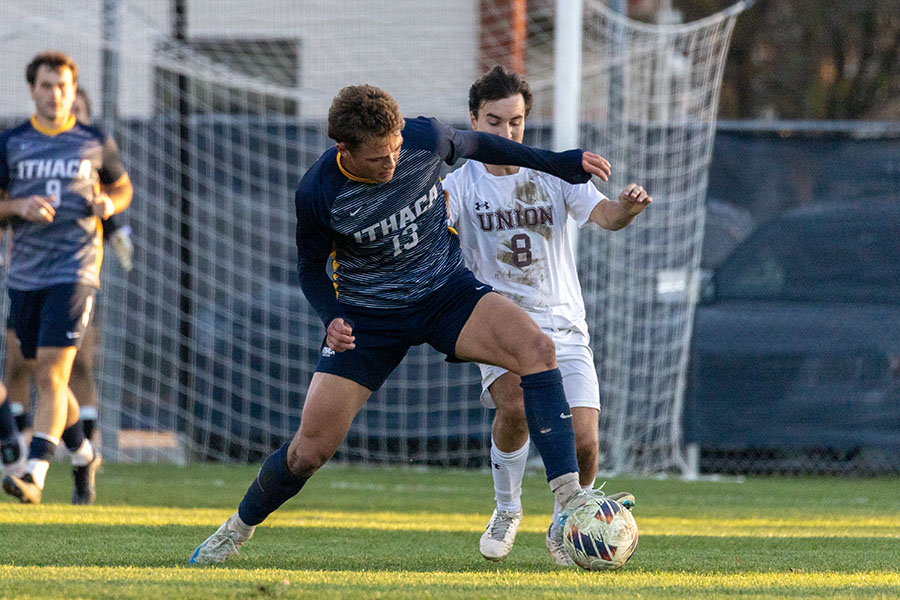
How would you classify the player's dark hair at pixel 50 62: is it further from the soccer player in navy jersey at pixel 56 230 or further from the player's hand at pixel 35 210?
the player's hand at pixel 35 210

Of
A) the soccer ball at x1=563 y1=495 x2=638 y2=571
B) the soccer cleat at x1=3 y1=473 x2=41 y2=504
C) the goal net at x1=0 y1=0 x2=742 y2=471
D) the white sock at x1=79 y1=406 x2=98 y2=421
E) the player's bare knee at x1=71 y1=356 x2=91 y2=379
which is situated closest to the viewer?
the soccer ball at x1=563 y1=495 x2=638 y2=571

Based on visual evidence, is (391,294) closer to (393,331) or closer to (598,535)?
(393,331)

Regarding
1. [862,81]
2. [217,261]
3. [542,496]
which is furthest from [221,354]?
[862,81]

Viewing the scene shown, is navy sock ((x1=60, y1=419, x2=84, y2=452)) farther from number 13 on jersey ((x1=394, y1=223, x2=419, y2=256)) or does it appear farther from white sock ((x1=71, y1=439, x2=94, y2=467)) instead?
number 13 on jersey ((x1=394, y1=223, x2=419, y2=256))

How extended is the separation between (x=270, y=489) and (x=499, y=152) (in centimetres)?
149

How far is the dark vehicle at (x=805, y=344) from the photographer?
9727 mm

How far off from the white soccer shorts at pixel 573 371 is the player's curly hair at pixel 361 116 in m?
1.34

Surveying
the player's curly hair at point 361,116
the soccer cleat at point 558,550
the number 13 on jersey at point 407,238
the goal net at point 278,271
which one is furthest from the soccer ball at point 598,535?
the goal net at point 278,271

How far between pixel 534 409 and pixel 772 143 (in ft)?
21.1

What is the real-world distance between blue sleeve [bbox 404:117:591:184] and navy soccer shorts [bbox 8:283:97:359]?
2.81 meters

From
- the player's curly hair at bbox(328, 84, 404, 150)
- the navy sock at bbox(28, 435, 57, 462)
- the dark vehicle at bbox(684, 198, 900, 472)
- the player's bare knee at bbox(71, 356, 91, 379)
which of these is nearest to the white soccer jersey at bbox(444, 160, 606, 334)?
the player's curly hair at bbox(328, 84, 404, 150)

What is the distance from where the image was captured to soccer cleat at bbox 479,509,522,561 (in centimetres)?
479

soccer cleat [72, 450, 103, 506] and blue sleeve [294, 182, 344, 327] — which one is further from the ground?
blue sleeve [294, 182, 344, 327]

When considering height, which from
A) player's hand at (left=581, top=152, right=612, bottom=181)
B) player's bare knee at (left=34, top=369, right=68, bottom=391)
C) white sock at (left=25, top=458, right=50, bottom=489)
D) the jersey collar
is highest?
player's hand at (left=581, top=152, right=612, bottom=181)
